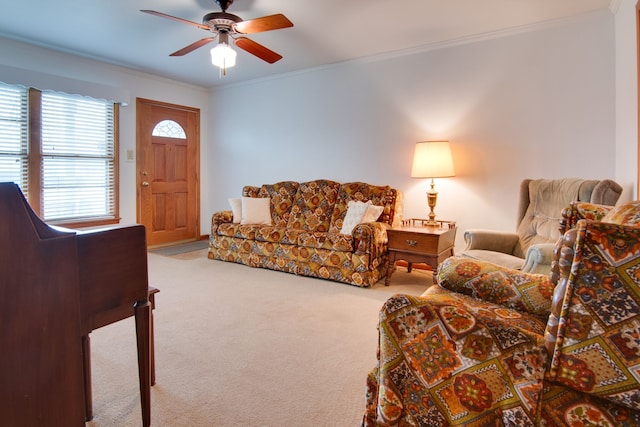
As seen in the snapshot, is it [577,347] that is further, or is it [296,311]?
[296,311]

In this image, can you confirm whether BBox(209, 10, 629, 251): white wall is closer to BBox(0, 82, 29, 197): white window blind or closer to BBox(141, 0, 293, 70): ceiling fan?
BBox(141, 0, 293, 70): ceiling fan

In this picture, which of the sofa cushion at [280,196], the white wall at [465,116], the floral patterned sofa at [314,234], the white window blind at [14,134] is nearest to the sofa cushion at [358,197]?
the floral patterned sofa at [314,234]

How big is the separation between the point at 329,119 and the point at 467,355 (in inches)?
162

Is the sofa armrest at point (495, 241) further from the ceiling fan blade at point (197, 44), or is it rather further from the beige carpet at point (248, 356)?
the ceiling fan blade at point (197, 44)

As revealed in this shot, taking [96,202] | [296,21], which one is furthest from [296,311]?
[96,202]

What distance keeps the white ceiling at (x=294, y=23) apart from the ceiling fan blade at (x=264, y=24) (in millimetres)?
293

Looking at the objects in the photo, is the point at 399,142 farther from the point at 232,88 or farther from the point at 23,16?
the point at 23,16

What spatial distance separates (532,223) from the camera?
299 centimetres

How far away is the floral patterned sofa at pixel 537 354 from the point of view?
863mm

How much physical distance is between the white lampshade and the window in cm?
391

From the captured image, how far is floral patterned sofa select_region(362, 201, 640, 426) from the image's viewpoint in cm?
86

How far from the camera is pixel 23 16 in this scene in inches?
134

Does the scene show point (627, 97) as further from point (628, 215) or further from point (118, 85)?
point (118, 85)

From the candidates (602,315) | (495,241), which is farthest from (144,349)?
(495,241)
